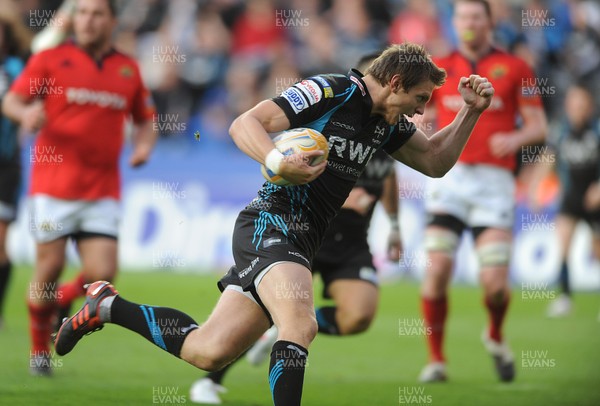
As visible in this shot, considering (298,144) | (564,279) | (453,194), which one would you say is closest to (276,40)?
(564,279)

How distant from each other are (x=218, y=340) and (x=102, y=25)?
11.8 ft

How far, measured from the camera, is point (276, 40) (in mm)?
18500

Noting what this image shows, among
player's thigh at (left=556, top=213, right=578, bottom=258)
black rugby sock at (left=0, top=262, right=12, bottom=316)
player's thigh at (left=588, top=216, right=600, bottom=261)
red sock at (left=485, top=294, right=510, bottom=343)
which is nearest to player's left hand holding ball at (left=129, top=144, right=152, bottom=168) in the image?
black rugby sock at (left=0, top=262, right=12, bottom=316)

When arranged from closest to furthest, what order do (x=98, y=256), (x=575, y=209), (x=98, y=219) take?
(x=98, y=256)
(x=98, y=219)
(x=575, y=209)

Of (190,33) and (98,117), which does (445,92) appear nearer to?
(98,117)

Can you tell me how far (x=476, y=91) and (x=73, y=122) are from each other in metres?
3.67

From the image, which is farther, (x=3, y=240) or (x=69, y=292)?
(x=3, y=240)

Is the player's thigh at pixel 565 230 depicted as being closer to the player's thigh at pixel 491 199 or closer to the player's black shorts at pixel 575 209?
the player's black shorts at pixel 575 209

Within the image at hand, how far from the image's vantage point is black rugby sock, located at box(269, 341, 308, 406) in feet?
17.5

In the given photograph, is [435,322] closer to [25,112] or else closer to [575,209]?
[25,112]

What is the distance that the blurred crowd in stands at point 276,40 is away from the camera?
1747cm

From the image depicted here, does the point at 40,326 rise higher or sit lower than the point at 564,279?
higher

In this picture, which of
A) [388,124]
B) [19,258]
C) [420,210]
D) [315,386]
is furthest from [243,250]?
[19,258]

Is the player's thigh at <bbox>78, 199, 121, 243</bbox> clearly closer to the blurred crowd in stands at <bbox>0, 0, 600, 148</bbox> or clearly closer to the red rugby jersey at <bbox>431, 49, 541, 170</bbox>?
the red rugby jersey at <bbox>431, 49, 541, 170</bbox>
